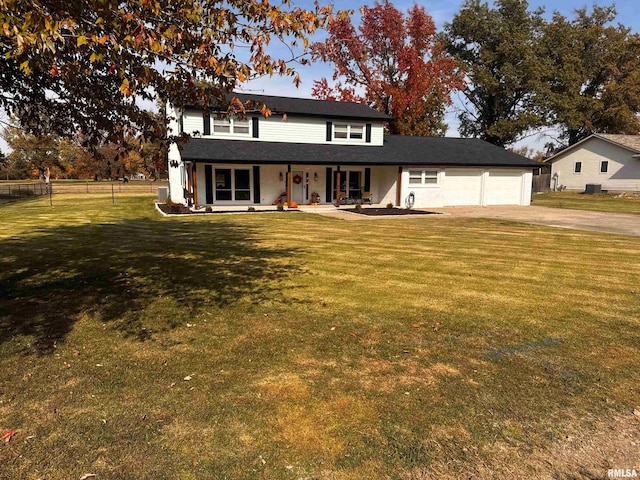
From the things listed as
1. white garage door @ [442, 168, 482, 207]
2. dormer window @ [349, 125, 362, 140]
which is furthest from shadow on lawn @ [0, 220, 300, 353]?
white garage door @ [442, 168, 482, 207]

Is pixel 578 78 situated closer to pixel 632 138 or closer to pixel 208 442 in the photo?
pixel 632 138

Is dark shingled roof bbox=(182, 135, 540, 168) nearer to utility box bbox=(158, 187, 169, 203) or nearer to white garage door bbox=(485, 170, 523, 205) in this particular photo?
white garage door bbox=(485, 170, 523, 205)

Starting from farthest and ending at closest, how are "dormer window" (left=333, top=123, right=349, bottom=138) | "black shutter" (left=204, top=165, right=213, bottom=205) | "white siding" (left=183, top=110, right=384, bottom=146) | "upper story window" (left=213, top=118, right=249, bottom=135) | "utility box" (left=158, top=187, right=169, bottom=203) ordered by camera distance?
"utility box" (left=158, top=187, right=169, bottom=203) → "dormer window" (left=333, top=123, right=349, bottom=138) → "white siding" (left=183, top=110, right=384, bottom=146) → "upper story window" (left=213, top=118, right=249, bottom=135) → "black shutter" (left=204, top=165, right=213, bottom=205)

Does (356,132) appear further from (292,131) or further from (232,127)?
(232,127)

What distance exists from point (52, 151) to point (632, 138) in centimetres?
8994

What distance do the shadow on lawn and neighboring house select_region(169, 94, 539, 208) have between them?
11121 mm

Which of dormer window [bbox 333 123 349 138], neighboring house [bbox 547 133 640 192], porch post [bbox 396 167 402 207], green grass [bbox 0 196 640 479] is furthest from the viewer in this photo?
neighboring house [bbox 547 133 640 192]

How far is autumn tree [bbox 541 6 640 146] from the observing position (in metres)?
50.0

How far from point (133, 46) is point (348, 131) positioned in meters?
25.7

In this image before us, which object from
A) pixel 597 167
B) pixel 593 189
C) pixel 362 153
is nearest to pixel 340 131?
pixel 362 153

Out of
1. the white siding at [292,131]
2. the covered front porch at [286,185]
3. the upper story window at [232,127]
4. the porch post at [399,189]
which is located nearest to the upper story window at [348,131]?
the white siding at [292,131]

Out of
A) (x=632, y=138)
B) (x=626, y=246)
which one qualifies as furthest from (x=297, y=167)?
(x=632, y=138)

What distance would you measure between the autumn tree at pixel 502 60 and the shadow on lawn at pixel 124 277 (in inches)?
1811

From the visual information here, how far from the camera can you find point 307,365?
4461mm
